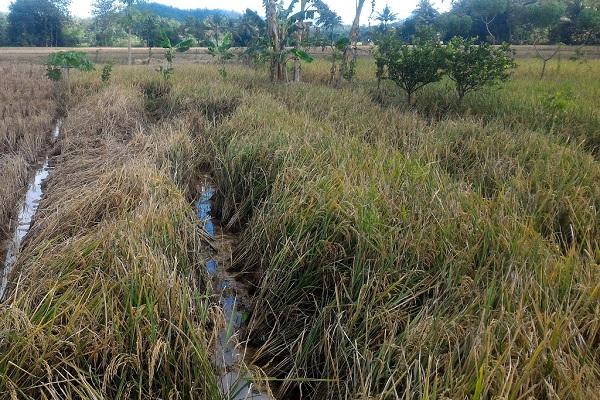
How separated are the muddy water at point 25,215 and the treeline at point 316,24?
11481 millimetres

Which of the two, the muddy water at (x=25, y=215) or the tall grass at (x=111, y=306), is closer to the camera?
the tall grass at (x=111, y=306)

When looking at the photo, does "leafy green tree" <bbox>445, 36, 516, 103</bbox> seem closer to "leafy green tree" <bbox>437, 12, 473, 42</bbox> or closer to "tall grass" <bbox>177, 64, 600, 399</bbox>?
"tall grass" <bbox>177, 64, 600, 399</bbox>

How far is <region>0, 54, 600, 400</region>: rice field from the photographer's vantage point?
2.01m

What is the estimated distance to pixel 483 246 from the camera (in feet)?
8.93

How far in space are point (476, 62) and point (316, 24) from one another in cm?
2469

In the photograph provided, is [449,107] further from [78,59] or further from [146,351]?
[78,59]

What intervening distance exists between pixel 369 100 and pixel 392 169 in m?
4.86

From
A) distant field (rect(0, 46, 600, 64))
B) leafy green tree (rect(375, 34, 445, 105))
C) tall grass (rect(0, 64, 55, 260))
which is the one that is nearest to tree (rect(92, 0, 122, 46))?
distant field (rect(0, 46, 600, 64))

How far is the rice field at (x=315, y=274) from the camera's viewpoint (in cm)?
201

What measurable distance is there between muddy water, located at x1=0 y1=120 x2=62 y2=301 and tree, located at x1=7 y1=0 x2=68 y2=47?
1281 inches

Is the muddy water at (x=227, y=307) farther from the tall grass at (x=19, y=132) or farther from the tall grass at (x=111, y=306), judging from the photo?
the tall grass at (x=19, y=132)

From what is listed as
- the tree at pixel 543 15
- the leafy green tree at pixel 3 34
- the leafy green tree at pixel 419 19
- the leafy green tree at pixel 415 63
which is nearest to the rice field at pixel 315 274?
the leafy green tree at pixel 415 63

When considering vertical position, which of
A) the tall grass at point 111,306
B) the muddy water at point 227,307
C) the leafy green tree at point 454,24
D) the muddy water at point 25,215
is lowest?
the muddy water at point 227,307

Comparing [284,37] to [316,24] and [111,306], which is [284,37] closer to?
[111,306]
